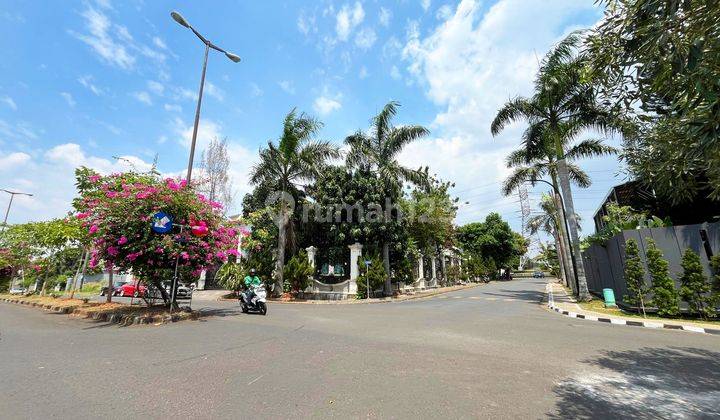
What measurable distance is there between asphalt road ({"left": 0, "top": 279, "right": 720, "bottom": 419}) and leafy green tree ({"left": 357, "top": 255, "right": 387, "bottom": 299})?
11.4m

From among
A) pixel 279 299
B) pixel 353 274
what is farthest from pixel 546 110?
pixel 279 299

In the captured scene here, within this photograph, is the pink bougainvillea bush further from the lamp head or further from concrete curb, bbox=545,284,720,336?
concrete curb, bbox=545,284,720,336

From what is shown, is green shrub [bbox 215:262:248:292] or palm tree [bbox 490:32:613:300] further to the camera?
green shrub [bbox 215:262:248:292]

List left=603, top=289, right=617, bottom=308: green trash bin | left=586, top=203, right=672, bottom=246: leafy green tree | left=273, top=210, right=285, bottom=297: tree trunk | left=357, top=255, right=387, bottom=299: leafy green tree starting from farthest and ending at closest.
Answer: left=273, top=210, right=285, bottom=297: tree trunk, left=357, top=255, right=387, bottom=299: leafy green tree, left=603, top=289, right=617, bottom=308: green trash bin, left=586, top=203, right=672, bottom=246: leafy green tree

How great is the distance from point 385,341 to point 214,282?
27.5 m

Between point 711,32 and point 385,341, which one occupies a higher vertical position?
point 711,32

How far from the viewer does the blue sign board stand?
384 inches

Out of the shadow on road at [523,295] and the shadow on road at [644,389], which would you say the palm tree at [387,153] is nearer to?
the shadow on road at [523,295]

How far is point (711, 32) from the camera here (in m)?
3.36

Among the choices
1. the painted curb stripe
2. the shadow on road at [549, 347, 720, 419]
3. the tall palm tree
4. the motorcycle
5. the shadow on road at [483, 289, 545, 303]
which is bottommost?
the shadow on road at [549, 347, 720, 419]

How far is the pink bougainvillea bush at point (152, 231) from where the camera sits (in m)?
9.99

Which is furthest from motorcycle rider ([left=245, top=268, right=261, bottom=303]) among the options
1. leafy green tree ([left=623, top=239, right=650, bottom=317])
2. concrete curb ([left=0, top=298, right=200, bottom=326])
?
leafy green tree ([left=623, top=239, right=650, bottom=317])

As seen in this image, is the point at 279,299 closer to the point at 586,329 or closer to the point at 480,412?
the point at 586,329

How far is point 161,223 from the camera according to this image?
32.1 ft
